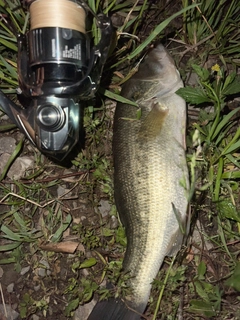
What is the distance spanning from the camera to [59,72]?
231 centimetres

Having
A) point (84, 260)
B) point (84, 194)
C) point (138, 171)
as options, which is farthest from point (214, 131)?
point (84, 260)

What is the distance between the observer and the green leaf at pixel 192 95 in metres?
2.66

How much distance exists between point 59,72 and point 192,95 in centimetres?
81

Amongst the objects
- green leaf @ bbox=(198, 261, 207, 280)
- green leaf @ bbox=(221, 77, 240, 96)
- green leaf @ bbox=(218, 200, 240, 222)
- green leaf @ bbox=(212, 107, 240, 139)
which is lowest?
green leaf @ bbox=(198, 261, 207, 280)

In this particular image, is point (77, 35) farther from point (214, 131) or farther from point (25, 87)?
point (214, 131)

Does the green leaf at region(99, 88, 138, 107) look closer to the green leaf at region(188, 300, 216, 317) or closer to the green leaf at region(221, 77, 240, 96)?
the green leaf at region(221, 77, 240, 96)

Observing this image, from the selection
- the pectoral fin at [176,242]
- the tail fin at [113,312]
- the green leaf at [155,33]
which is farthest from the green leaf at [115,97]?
the tail fin at [113,312]

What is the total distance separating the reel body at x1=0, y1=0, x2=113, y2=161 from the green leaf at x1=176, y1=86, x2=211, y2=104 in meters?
0.50

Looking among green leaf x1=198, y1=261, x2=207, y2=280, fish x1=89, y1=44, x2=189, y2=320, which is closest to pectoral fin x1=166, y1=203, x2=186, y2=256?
fish x1=89, y1=44, x2=189, y2=320

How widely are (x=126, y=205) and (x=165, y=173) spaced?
0.28m

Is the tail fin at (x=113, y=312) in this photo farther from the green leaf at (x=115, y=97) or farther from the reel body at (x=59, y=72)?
the green leaf at (x=115, y=97)

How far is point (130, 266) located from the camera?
2604 mm

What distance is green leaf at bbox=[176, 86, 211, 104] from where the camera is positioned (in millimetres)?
2662

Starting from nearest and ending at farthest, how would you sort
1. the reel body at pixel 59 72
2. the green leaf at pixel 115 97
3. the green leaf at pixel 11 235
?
the reel body at pixel 59 72, the green leaf at pixel 115 97, the green leaf at pixel 11 235
